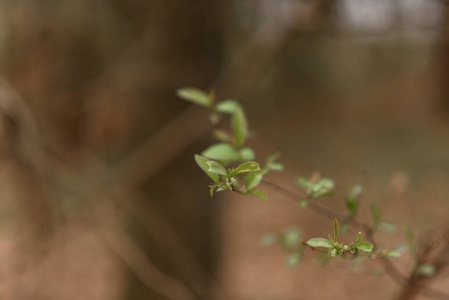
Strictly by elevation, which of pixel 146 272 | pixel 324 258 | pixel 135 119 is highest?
pixel 324 258

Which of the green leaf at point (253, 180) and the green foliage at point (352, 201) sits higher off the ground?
the green leaf at point (253, 180)

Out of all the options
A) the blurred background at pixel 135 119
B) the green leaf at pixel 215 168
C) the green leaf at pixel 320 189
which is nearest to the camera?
the green leaf at pixel 215 168

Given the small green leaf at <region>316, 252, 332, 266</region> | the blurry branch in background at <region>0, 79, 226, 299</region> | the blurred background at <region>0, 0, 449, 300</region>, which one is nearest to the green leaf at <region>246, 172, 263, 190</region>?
the small green leaf at <region>316, 252, 332, 266</region>

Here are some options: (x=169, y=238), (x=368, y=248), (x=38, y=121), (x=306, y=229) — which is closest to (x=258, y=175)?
(x=368, y=248)

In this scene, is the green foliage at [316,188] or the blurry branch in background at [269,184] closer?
the blurry branch in background at [269,184]

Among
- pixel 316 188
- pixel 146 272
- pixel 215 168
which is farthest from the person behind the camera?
pixel 146 272

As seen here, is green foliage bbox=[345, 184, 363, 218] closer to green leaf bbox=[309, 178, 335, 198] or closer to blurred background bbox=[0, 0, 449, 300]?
green leaf bbox=[309, 178, 335, 198]

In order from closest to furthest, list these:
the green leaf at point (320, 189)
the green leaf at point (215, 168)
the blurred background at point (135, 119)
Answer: the green leaf at point (215, 168)
the green leaf at point (320, 189)
the blurred background at point (135, 119)

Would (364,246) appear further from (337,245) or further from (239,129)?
(239,129)

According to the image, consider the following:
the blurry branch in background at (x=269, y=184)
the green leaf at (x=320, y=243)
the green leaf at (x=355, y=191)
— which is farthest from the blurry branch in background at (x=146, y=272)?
the green leaf at (x=320, y=243)

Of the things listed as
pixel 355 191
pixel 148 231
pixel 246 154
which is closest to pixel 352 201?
pixel 355 191

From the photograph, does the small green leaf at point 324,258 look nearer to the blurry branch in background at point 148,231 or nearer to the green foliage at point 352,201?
the green foliage at point 352,201
